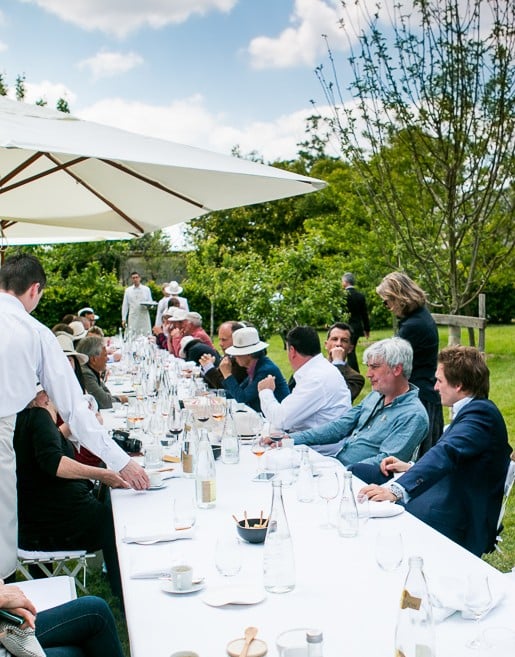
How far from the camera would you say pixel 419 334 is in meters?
5.51

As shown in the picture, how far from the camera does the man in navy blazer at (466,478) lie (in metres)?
3.10

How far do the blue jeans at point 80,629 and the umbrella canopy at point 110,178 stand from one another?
1.76 m

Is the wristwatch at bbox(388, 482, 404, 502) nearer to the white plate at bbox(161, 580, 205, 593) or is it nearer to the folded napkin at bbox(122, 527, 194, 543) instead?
the folded napkin at bbox(122, 527, 194, 543)

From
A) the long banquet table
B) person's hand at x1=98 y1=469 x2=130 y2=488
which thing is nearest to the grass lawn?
person's hand at x1=98 y1=469 x2=130 y2=488

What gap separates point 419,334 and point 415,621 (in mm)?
4064

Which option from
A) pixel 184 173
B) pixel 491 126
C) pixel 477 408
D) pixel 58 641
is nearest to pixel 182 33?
pixel 491 126

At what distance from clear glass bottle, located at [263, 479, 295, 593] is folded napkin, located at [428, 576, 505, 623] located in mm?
415

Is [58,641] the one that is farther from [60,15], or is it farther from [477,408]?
[60,15]

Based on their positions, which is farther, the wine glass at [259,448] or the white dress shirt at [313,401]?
the white dress shirt at [313,401]

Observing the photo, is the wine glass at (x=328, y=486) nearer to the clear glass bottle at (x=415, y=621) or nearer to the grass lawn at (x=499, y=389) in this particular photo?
the clear glass bottle at (x=415, y=621)

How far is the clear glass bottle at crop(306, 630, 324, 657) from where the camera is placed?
158cm

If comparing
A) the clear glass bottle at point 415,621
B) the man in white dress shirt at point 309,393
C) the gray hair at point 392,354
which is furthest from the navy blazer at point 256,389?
the clear glass bottle at point 415,621

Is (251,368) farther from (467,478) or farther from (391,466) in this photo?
(467,478)

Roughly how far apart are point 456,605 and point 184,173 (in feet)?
10.0
